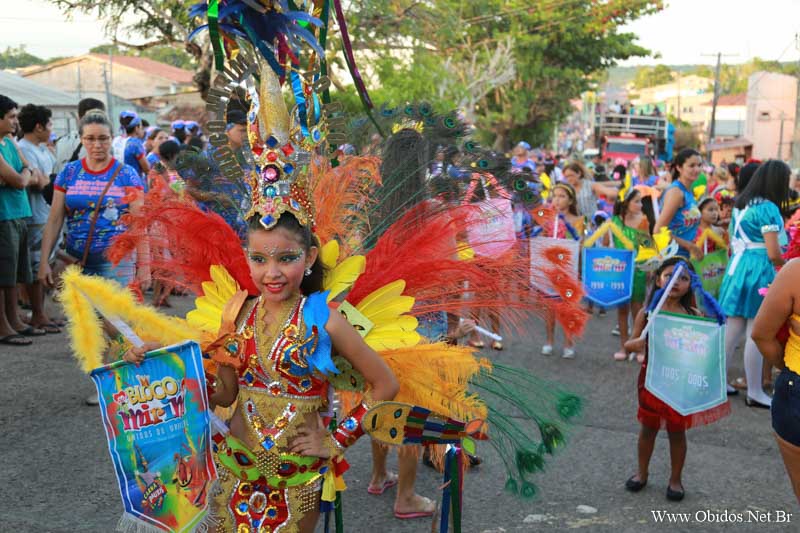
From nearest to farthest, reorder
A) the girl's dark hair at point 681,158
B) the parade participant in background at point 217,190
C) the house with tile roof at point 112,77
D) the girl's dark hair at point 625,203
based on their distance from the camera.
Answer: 1. the parade participant in background at point 217,190
2. the girl's dark hair at point 681,158
3. the girl's dark hair at point 625,203
4. the house with tile roof at point 112,77

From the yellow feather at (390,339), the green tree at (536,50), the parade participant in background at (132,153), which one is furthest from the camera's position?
the green tree at (536,50)

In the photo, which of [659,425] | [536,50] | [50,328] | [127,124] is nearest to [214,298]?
[659,425]

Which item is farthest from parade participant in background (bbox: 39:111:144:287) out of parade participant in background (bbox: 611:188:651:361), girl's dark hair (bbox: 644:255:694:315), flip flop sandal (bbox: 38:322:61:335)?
parade participant in background (bbox: 611:188:651:361)

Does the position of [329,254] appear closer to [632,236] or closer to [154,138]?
[632,236]

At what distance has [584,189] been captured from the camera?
A: 12734 mm

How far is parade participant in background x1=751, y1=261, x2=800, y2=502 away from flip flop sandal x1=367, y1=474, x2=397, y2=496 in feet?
7.43

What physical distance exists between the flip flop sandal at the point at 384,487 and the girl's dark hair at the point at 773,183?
12.7ft

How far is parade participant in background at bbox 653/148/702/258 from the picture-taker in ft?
25.8

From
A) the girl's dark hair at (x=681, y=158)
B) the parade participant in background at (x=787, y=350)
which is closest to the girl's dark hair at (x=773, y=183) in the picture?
the girl's dark hair at (x=681, y=158)

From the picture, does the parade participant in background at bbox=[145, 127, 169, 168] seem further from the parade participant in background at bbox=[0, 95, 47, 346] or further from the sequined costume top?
the sequined costume top

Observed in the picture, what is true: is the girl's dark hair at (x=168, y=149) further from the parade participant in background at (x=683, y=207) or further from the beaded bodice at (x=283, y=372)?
the beaded bodice at (x=283, y=372)

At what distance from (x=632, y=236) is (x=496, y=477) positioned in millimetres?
4564

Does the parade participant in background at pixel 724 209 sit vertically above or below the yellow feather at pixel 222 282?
below

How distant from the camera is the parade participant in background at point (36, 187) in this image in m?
7.84
